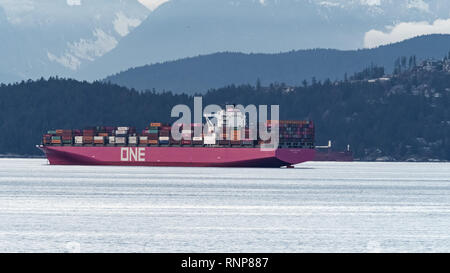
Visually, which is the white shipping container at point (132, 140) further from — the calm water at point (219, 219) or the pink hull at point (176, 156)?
the calm water at point (219, 219)

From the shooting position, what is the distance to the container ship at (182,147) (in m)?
178

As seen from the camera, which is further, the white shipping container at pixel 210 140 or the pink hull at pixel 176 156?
the white shipping container at pixel 210 140

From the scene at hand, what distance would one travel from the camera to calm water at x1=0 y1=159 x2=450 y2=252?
52.9 m

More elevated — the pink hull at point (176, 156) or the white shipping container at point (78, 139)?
the white shipping container at point (78, 139)

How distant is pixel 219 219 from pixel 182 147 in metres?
113

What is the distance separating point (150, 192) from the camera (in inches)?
3772

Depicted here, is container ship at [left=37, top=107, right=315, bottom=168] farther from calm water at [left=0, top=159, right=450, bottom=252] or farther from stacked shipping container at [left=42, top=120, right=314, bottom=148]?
calm water at [left=0, top=159, right=450, bottom=252]

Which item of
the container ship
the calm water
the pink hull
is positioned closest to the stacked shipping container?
the container ship

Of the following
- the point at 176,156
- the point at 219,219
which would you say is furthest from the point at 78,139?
the point at 219,219

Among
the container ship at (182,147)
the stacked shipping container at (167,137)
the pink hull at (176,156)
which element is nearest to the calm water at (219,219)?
the pink hull at (176,156)

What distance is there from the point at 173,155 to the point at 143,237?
126384mm

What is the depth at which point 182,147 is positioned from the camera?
18012 centimetres

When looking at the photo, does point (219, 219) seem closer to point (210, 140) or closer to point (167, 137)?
point (210, 140)
